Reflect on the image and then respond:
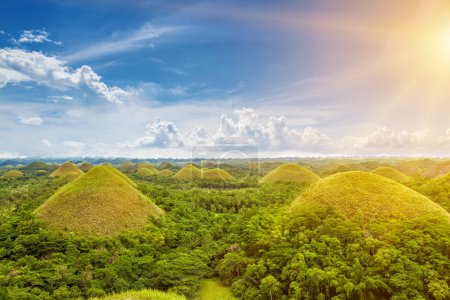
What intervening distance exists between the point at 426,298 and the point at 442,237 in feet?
12.2

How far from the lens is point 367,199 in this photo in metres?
20.2

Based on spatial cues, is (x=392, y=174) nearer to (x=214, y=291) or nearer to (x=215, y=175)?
(x=215, y=175)

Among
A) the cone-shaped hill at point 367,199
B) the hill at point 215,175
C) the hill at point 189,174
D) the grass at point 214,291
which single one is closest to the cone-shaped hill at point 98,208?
the grass at point 214,291

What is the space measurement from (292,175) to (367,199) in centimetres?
3497

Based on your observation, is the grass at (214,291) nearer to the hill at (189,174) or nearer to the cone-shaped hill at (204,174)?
the cone-shaped hill at (204,174)

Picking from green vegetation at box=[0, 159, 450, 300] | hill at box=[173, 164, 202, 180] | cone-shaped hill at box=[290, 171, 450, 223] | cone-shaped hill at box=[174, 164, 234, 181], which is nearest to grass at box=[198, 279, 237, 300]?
green vegetation at box=[0, 159, 450, 300]

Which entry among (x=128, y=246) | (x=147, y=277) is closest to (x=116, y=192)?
(x=128, y=246)

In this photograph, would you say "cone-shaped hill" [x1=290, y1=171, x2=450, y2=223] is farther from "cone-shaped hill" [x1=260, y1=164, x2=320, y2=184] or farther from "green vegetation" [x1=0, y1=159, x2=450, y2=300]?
"cone-shaped hill" [x1=260, y1=164, x2=320, y2=184]

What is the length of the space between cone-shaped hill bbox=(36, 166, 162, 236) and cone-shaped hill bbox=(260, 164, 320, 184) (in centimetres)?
3285

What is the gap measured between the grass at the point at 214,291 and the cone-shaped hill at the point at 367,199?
7166mm

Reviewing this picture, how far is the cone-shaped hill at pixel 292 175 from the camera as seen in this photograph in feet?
175

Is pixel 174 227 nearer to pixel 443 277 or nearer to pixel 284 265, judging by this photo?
pixel 284 265

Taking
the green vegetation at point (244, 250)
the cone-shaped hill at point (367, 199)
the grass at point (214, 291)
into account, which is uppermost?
the cone-shaped hill at point (367, 199)

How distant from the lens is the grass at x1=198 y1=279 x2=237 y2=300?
15.4 metres
